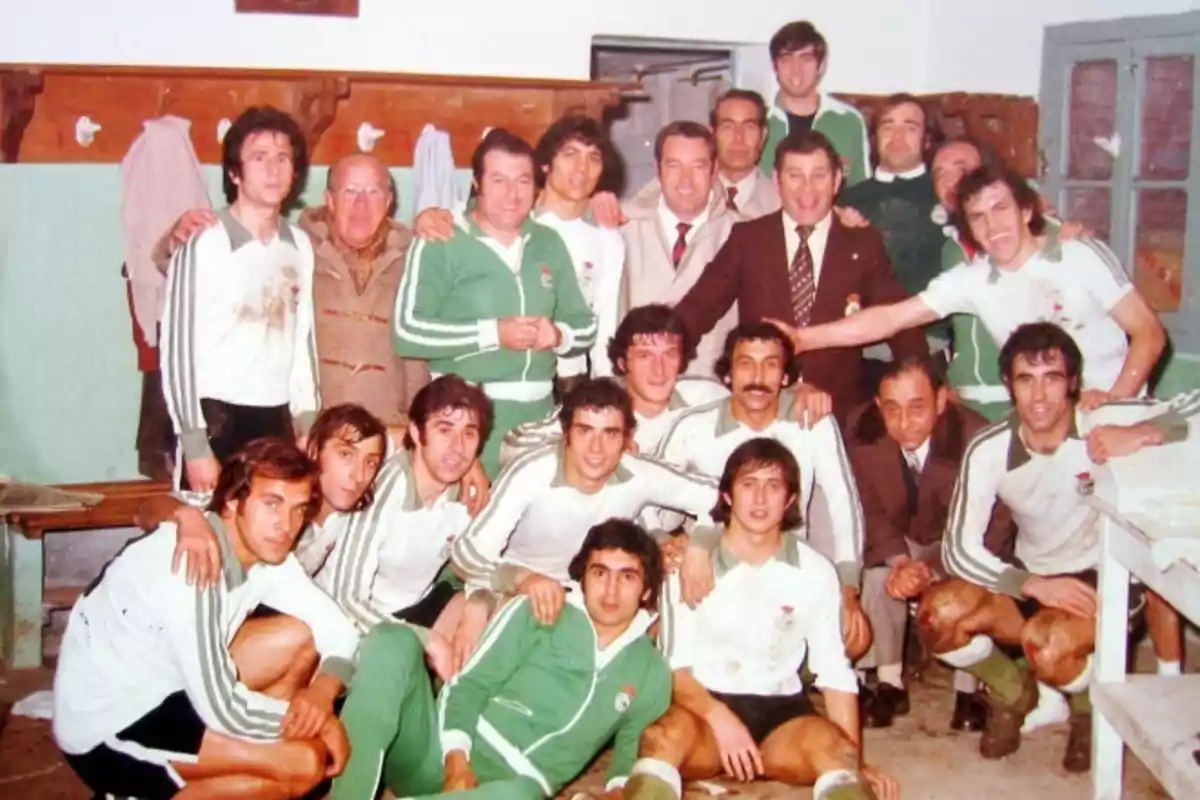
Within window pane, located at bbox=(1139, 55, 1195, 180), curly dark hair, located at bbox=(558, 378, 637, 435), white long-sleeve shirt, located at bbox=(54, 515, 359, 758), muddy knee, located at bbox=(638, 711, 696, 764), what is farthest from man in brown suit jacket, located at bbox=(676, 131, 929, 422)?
white long-sleeve shirt, located at bbox=(54, 515, 359, 758)

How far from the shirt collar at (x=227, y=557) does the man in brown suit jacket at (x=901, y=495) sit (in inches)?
75.2

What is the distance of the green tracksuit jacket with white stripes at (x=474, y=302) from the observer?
3924mm

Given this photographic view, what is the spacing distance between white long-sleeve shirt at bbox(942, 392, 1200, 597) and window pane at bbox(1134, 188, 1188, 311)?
1.34m

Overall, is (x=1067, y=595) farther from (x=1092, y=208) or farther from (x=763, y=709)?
(x=1092, y=208)

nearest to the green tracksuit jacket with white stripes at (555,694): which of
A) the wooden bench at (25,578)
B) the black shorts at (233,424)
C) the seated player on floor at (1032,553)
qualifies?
the black shorts at (233,424)

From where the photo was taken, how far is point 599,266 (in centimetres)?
426

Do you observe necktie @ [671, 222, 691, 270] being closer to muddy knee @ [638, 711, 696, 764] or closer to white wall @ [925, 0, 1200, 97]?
muddy knee @ [638, 711, 696, 764]

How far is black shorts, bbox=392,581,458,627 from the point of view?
3713 mm

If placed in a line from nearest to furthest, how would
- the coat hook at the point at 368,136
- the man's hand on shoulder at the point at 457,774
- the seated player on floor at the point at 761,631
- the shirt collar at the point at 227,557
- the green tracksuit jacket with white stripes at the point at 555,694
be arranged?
the shirt collar at the point at 227,557, the man's hand on shoulder at the point at 457,774, the green tracksuit jacket with white stripes at the point at 555,694, the seated player on floor at the point at 761,631, the coat hook at the point at 368,136

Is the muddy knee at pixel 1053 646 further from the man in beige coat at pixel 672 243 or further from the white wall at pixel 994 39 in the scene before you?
the white wall at pixel 994 39

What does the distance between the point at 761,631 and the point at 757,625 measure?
0.02 metres

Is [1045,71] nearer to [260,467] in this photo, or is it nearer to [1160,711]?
[1160,711]

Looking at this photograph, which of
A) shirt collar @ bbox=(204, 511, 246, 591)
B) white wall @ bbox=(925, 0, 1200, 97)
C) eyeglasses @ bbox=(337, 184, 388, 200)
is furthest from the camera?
white wall @ bbox=(925, 0, 1200, 97)

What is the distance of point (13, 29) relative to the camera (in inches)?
184
